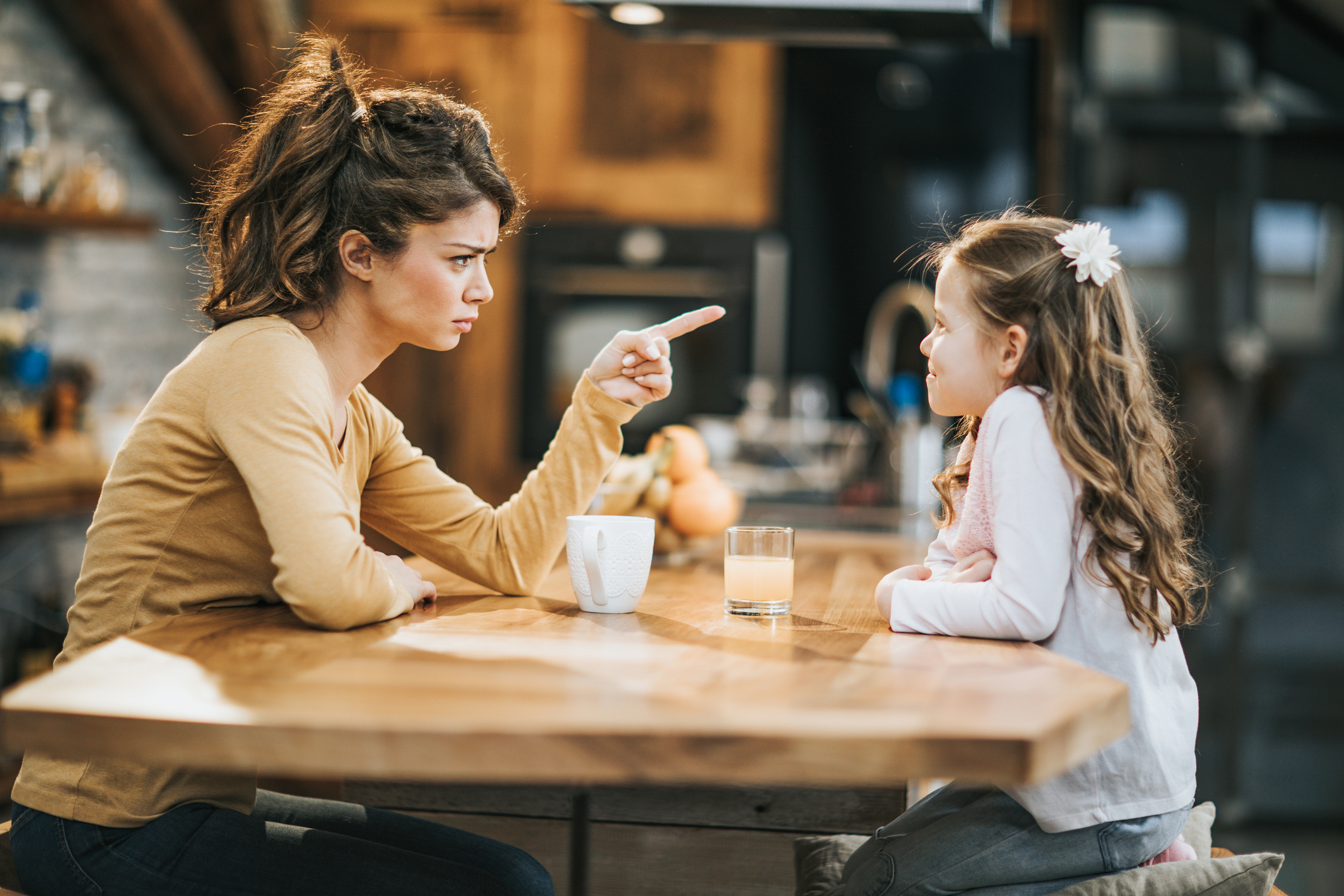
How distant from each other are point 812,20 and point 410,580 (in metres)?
1.10

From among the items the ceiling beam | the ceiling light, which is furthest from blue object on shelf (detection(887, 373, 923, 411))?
the ceiling beam

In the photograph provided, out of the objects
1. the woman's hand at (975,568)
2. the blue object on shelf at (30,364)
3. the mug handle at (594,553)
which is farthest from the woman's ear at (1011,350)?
Result: the blue object on shelf at (30,364)

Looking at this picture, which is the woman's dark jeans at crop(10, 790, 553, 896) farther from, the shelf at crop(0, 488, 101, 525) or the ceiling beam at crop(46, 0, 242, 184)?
the ceiling beam at crop(46, 0, 242, 184)

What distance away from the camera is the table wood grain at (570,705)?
79 centimetres

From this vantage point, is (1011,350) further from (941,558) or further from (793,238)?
(793,238)

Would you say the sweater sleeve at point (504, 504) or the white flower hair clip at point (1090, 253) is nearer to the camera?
the white flower hair clip at point (1090, 253)

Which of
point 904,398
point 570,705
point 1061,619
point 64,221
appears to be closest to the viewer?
point 570,705

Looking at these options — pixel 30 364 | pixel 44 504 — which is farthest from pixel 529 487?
pixel 30 364

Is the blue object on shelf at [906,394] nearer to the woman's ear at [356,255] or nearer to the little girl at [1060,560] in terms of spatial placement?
the little girl at [1060,560]

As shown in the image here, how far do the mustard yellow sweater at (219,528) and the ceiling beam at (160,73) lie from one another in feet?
9.01

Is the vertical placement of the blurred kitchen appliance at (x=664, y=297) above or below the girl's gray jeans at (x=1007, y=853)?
above

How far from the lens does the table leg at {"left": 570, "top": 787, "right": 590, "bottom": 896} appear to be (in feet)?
3.82

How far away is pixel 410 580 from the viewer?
128 centimetres

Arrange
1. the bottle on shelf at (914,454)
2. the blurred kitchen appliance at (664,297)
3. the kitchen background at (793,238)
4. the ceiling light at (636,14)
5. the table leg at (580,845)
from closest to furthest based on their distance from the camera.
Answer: the table leg at (580,845) → the ceiling light at (636,14) → the bottle on shelf at (914,454) → the kitchen background at (793,238) → the blurred kitchen appliance at (664,297)
